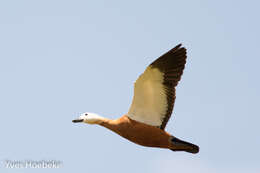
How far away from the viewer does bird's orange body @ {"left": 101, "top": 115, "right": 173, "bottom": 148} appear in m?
21.0

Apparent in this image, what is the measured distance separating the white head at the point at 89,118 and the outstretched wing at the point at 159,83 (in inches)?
38.8

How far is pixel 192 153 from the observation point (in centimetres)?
2130

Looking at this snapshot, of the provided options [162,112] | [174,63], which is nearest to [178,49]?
[174,63]

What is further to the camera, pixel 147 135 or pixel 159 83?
pixel 147 135

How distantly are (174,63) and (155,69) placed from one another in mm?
567

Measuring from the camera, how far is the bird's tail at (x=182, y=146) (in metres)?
21.0

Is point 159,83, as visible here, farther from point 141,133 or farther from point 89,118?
point 89,118

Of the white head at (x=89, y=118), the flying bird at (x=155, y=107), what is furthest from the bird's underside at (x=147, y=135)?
the white head at (x=89, y=118)

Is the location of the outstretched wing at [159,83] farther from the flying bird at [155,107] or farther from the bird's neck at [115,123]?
the bird's neck at [115,123]

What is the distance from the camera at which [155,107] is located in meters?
21.4

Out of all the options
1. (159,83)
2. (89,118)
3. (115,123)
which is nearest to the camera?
(159,83)

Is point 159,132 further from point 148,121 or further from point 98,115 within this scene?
point 98,115

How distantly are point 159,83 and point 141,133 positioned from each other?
4.81ft

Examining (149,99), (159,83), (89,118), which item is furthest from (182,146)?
(89,118)
